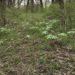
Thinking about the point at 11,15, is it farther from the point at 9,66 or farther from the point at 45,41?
the point at 9,66

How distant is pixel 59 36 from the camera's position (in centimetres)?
732

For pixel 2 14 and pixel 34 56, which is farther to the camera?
pixel 2 14

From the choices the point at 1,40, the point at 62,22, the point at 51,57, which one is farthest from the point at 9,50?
the point at 62,22

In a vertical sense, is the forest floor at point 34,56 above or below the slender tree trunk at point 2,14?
below

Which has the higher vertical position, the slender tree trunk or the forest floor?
the slender tree trunk

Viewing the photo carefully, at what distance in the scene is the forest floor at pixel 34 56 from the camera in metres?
5.31

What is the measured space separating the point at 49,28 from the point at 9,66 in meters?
3.33

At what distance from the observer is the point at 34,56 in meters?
6.09

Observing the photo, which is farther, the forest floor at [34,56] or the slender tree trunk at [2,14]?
the slender tree trunk at [2,14]

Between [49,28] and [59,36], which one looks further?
[49,28]

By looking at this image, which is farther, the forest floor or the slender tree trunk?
the slender tree trunk

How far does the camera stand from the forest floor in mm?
5312

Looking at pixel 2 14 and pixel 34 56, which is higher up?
pixel 2 14

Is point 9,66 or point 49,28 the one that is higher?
point 49,28
